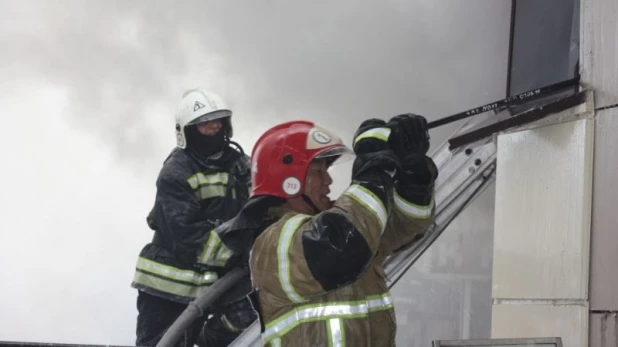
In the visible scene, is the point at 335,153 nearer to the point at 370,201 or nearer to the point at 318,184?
the point at 318,184

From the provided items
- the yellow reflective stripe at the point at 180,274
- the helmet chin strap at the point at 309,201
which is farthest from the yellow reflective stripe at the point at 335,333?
the yellow reflective stripe at the point at 180,274

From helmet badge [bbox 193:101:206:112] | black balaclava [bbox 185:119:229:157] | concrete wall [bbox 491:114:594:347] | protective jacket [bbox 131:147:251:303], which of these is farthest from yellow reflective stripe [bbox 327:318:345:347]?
helmet badge [bbox 193:101:206:112]

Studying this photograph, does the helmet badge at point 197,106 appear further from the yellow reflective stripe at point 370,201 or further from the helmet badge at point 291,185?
the yellow reflective stripe at point 370,201

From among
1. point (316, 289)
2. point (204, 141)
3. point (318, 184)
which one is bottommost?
point (316, 289)

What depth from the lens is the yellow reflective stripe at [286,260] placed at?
1990mm

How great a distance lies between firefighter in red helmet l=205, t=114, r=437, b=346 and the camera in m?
1.96

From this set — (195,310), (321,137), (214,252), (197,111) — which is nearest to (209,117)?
(197,111)

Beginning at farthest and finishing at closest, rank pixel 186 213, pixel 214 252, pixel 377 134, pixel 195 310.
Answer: pixel 186 213 → pixel 214 252 → pixel 195 310 → pixel 377 134

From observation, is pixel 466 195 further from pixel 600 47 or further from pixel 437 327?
pixel 437 327

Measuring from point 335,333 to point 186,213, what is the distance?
4.78 feet

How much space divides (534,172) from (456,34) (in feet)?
7.11

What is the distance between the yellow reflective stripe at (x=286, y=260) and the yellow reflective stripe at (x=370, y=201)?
0.18m

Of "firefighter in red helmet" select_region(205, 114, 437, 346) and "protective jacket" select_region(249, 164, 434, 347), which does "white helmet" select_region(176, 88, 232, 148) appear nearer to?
"firefighter in red helmet" select_region(205, 114, 437, 346)

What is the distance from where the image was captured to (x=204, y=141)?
3.65 m
